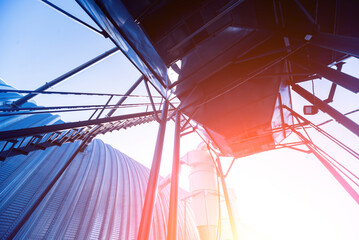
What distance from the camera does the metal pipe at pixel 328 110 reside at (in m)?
3.35

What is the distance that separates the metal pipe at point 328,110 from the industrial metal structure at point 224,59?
0.07 feet

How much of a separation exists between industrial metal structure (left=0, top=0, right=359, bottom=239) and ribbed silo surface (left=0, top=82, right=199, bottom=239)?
480mm

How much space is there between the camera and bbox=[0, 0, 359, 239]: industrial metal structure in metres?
2.81

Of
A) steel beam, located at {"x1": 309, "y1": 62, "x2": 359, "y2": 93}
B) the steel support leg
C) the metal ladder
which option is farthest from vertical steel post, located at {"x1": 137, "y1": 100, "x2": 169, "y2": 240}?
the steel support leg

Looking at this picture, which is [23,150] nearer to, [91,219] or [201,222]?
[91,219]

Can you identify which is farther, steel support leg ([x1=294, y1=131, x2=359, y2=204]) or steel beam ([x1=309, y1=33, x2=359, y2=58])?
steel support leg ([x1=294, y1=131, x2=359, y2=204])

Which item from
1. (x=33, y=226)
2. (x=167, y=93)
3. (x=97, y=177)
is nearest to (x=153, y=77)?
(x=167, y=93)

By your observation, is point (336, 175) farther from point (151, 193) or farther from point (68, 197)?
point (68, 197)

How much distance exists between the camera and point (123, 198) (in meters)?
7.57

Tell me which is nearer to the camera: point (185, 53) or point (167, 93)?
point (185, 53)

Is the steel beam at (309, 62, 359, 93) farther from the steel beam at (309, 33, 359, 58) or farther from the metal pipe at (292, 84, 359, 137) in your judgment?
the metal pipe at (292, 84, 359, 137)

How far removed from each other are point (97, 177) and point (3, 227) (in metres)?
3.60

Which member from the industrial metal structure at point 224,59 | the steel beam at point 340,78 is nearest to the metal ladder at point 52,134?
the industrial metal structure at point 224,59

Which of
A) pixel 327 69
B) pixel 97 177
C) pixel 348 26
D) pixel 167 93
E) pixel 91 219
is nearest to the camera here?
pixel 348 26
